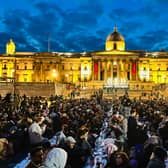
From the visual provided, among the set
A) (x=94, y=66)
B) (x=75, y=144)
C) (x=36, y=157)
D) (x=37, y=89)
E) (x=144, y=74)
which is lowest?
(x=75, y=144)

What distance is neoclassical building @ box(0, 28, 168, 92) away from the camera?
98.0m

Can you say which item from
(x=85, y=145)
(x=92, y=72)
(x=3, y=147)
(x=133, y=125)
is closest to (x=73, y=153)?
(x=85, y=145)

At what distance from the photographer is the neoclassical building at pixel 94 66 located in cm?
9800

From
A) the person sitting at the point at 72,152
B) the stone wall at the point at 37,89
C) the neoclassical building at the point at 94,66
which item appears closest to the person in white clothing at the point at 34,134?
the person sitting at the point at 72,152

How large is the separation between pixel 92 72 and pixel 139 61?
543 inches

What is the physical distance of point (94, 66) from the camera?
320 ft

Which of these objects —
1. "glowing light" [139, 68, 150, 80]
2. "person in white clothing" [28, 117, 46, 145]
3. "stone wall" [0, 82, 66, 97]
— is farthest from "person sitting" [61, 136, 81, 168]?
"glowing light" [139, 68, 150, 80]

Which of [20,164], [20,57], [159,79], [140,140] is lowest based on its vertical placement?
[20,164]

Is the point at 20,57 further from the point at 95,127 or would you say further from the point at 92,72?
the point at 95,127

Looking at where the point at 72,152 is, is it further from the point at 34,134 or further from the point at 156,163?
the point at 156,163

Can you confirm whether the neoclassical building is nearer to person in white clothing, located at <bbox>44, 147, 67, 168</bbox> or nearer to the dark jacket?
person in white clothing, located at <bbox>44, 147, 67, 168</bbox>

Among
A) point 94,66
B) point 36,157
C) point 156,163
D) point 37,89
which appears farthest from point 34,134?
point 94,66

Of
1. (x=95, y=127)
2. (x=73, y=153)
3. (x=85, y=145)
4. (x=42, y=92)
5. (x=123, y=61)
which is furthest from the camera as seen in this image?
(x=123, y=61)

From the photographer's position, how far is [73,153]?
11.2 meters
